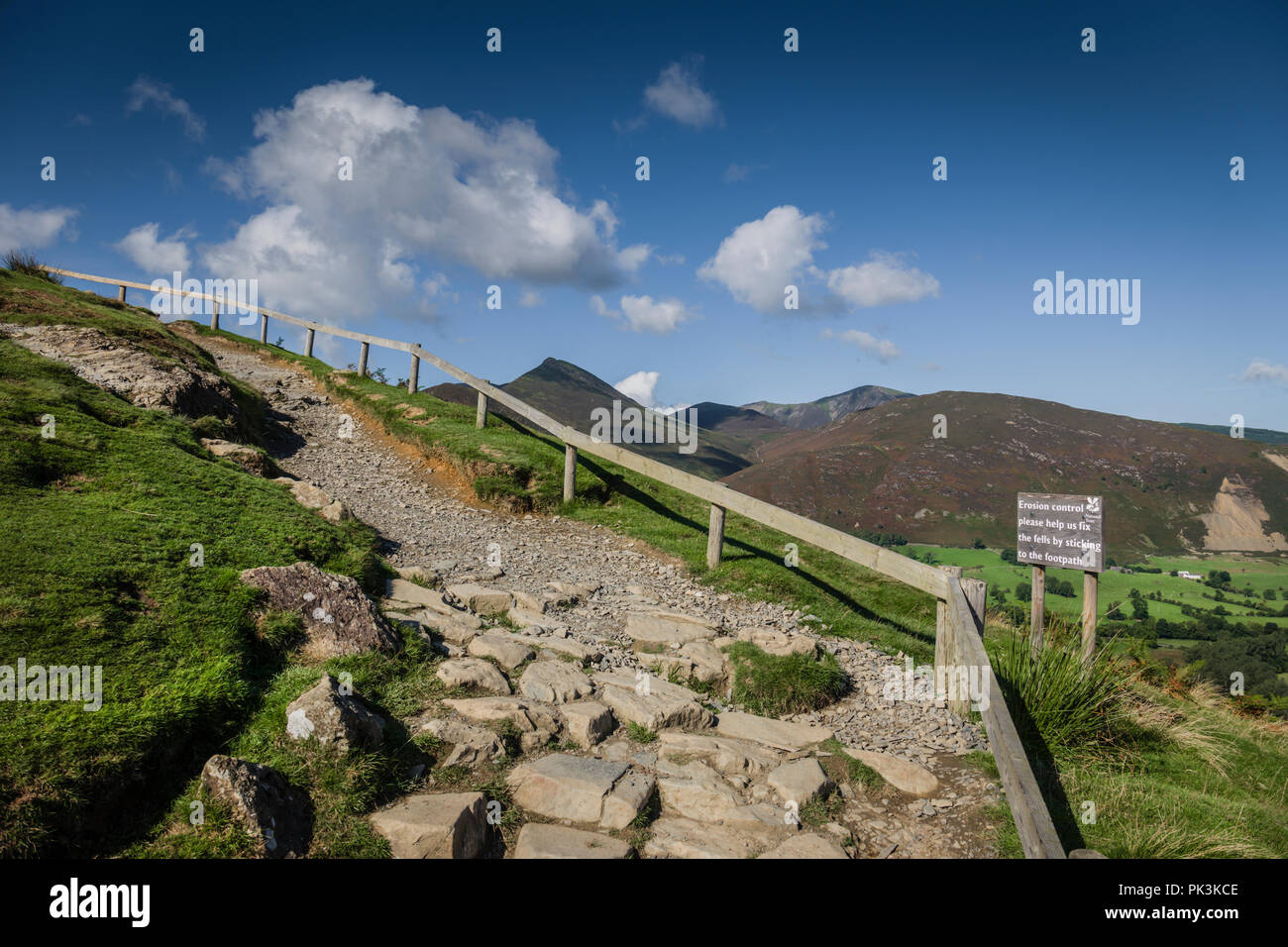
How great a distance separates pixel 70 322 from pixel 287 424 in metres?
4.79

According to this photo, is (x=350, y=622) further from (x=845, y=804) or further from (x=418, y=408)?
(x=418, y=408)

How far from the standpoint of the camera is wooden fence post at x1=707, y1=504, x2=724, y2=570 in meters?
10.3

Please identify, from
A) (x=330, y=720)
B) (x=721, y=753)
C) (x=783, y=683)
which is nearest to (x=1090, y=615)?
(x=783, y=683)

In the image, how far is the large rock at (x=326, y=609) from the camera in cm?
528

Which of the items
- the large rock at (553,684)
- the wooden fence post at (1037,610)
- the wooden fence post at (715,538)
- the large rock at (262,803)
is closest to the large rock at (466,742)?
the large rock at (553,684)

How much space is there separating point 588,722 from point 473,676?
1.20 meters

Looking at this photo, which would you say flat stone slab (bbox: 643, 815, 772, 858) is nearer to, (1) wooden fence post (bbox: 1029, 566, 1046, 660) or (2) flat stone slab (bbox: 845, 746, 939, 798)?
(2) flat stone slab (bbox: 845, 746, 939, 798)

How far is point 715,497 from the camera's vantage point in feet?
33.9

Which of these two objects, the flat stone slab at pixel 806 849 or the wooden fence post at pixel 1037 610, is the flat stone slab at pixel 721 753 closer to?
the flat stone slab at pixel 806 849

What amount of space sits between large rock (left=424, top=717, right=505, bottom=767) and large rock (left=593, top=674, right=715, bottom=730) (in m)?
1.33

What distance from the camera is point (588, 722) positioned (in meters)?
5.05

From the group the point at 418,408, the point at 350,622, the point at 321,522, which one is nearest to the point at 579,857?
the point at 350,622

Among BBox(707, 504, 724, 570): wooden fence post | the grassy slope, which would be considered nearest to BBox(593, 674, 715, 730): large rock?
the grassy slope
